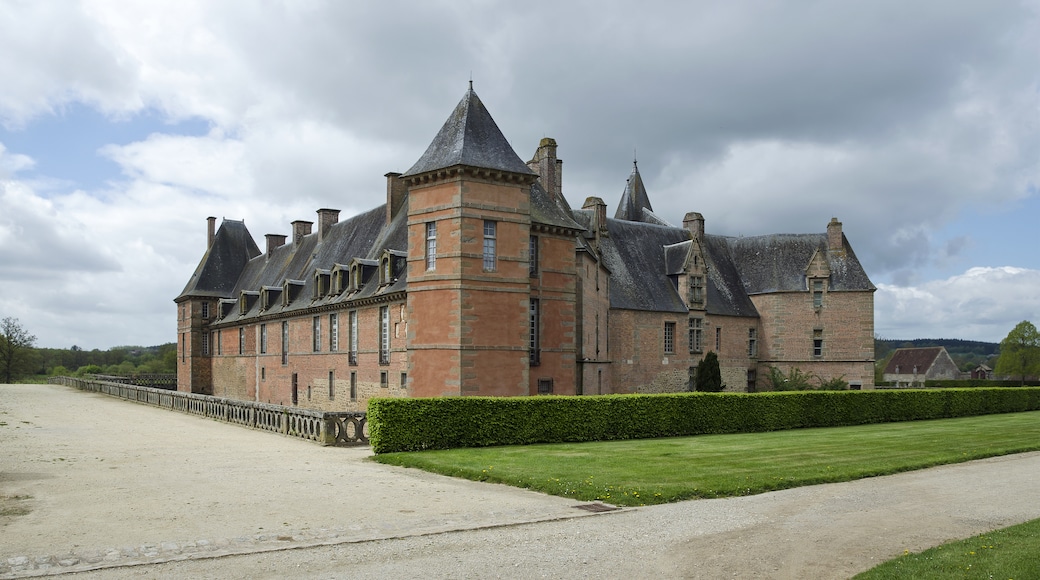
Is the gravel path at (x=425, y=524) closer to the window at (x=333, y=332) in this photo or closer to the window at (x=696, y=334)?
the window at (x=333, y=332)

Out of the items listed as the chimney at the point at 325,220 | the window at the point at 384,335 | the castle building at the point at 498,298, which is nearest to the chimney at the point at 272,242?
the castle building at the point at 498,298

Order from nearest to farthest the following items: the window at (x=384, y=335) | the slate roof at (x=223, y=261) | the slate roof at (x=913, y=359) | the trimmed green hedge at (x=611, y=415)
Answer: the trimmed green hedge at (x=611, y=415) < the window at (x=384, y=335) < the slate roof at (x=223, y=261) < the slate roof at (x=913, y=359)

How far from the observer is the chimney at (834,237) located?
143 feet

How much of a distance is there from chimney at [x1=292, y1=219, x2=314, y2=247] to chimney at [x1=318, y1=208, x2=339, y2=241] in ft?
12.8

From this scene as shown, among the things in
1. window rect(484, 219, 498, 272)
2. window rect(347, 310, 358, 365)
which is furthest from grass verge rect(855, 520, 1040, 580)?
window rect(347, 310, 358, 365)

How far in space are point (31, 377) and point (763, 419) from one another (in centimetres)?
8340

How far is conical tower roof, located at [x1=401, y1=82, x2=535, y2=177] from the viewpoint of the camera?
2338cm

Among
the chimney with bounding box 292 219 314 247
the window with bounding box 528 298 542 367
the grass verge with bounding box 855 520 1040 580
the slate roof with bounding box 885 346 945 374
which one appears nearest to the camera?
the grass verge with bounding box 855 520 1040 580

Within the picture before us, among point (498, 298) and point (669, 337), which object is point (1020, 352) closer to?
point (669, 337)

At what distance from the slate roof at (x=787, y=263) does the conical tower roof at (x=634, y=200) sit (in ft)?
20.5

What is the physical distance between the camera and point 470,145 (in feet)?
77.4

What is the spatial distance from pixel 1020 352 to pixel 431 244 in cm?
Result: 6826

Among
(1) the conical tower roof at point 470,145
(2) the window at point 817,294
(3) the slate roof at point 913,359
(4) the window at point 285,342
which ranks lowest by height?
(3) the slate roof at point 913,359

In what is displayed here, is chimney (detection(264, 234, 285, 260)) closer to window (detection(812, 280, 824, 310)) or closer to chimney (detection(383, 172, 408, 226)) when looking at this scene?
chimney (detection(383, 172, 408, 226))
